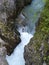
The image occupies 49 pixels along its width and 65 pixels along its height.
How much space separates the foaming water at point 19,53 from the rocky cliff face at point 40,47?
312mm

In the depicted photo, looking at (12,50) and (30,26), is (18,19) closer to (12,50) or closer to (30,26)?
(30,26)

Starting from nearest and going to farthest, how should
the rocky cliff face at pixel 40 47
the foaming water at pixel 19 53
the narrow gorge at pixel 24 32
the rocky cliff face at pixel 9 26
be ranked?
the rocky cliff face at pixel 40 47
the narrow gorge at pixel 24 32
the foaming water at pixel 19 53
the rocky cliff face at pixel 9 26

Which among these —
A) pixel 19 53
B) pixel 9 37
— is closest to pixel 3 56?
pixel 19 53

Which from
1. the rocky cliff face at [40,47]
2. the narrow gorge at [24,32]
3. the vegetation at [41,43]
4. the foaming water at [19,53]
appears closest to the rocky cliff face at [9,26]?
the narrow gorge at [24,32]

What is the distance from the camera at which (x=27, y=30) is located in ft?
28.1

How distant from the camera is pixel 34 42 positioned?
7391 millimetres

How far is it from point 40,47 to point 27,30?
60.7 inches

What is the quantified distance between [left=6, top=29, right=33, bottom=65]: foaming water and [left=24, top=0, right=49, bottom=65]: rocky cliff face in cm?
31

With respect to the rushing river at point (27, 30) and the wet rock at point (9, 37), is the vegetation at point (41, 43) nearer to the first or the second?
the rushing river at point (27, 30)

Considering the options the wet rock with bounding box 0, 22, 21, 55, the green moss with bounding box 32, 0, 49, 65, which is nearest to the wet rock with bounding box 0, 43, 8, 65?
the wet rock with bounding box 0, 22, 21, 55

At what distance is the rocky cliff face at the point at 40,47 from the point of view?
6.99 meters

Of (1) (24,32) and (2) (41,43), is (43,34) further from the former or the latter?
(1) (24,32)

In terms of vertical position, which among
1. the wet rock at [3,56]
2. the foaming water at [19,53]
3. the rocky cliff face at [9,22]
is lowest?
the foaming water at [19,53]


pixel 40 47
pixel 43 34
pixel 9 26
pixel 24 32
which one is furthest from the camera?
pixel 24 32
